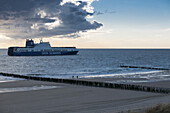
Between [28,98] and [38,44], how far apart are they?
116 m

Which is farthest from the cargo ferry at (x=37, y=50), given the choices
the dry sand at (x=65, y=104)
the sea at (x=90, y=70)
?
the dry sand at (x=65, y=104)

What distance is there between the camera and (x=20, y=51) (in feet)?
419

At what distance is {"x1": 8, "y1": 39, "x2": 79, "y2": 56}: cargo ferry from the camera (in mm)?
128500

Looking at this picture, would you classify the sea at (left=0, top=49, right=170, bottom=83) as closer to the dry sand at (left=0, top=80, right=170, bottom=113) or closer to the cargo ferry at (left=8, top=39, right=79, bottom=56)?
the dry sand at (left=0, top=80, right=170, bottom=113)

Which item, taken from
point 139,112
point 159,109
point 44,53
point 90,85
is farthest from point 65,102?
point 44,53

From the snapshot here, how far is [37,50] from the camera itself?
443ft

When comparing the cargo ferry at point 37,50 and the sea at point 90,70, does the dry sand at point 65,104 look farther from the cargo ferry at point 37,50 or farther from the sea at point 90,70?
the cargo ferry at point 37,50

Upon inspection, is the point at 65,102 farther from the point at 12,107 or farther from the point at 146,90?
the point at 146,90

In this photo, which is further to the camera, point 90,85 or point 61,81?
point 61,81

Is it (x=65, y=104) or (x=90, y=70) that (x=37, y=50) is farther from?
(x=65, y=104)

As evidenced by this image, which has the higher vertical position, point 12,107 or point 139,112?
point 139,112

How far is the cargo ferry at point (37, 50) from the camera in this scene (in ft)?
422

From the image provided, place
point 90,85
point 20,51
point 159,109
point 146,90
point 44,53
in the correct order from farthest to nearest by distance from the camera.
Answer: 1. point 44,53
2. point 20,51
3. point 90,85
4. point 146,90
5. point 159,109

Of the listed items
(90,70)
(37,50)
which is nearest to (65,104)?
(90,70)
